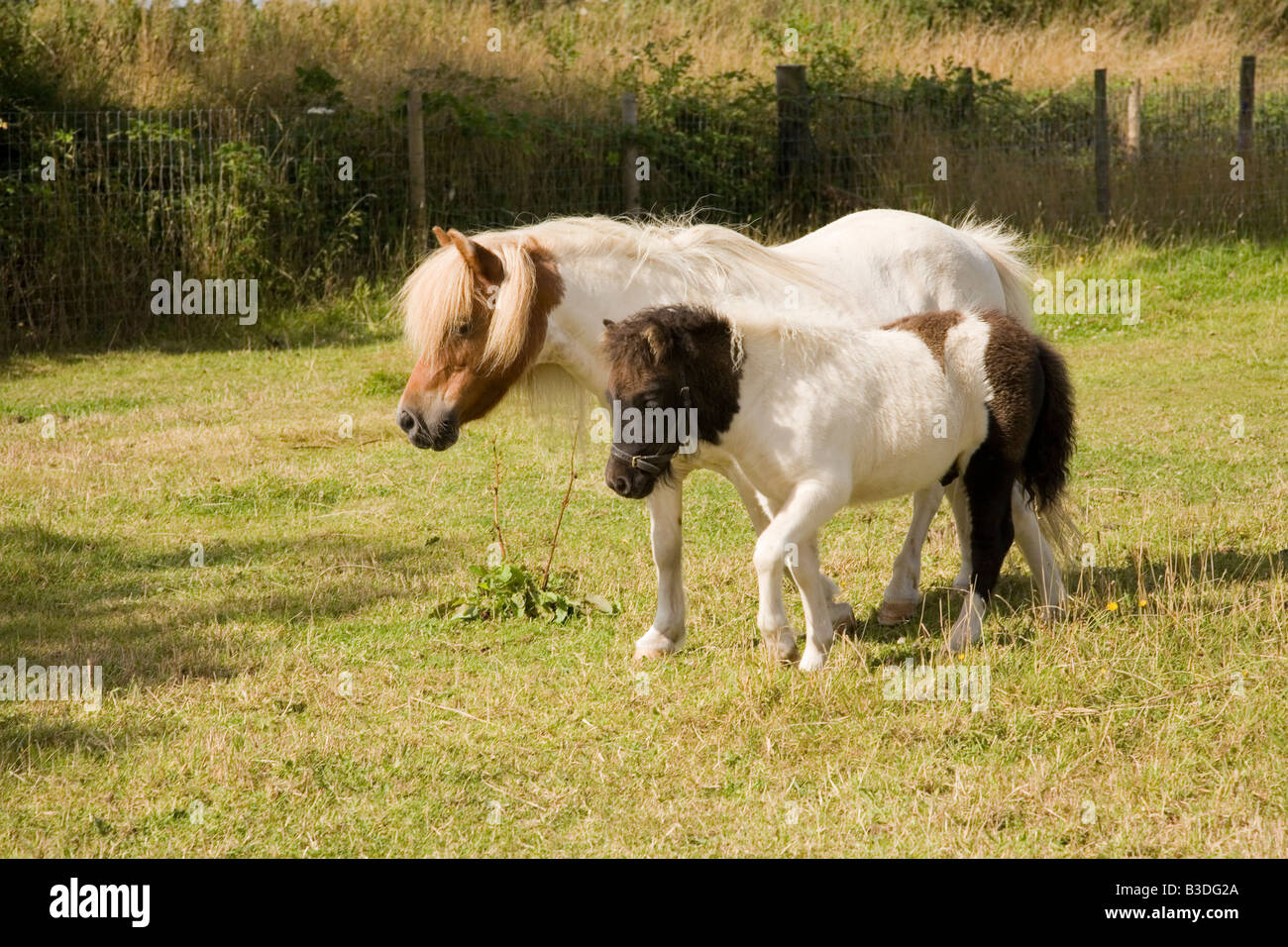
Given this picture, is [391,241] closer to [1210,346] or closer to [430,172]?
[430,172]

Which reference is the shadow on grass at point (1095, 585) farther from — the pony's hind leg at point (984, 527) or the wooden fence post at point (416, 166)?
the wooden fence post at point (416, 166)

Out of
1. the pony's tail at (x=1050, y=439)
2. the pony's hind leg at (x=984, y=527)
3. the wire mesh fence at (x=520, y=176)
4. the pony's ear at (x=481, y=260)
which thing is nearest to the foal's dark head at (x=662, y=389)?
the pony's ear at (x=481, y=260)

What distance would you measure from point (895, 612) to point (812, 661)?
99 cm

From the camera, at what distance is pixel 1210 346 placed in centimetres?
1223

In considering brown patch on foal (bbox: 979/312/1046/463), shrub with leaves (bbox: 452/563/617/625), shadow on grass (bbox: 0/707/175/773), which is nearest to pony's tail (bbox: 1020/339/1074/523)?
brown patch on foal (bbox: 979/312/1046/463)

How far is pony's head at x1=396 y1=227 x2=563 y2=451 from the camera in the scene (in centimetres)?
543

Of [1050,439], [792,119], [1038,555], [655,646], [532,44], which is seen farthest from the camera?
[532,44]

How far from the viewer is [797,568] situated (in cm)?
526

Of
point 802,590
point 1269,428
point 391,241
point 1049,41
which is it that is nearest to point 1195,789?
point 802,590

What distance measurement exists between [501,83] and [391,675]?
1219cm

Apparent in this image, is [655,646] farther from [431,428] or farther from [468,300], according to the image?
[468,300]

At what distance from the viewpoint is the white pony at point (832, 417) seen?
16.1 ft

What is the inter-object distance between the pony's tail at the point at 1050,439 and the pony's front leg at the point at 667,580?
1.44 m

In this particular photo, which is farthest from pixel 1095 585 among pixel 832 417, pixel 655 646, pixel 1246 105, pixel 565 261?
pixel 1246 105
